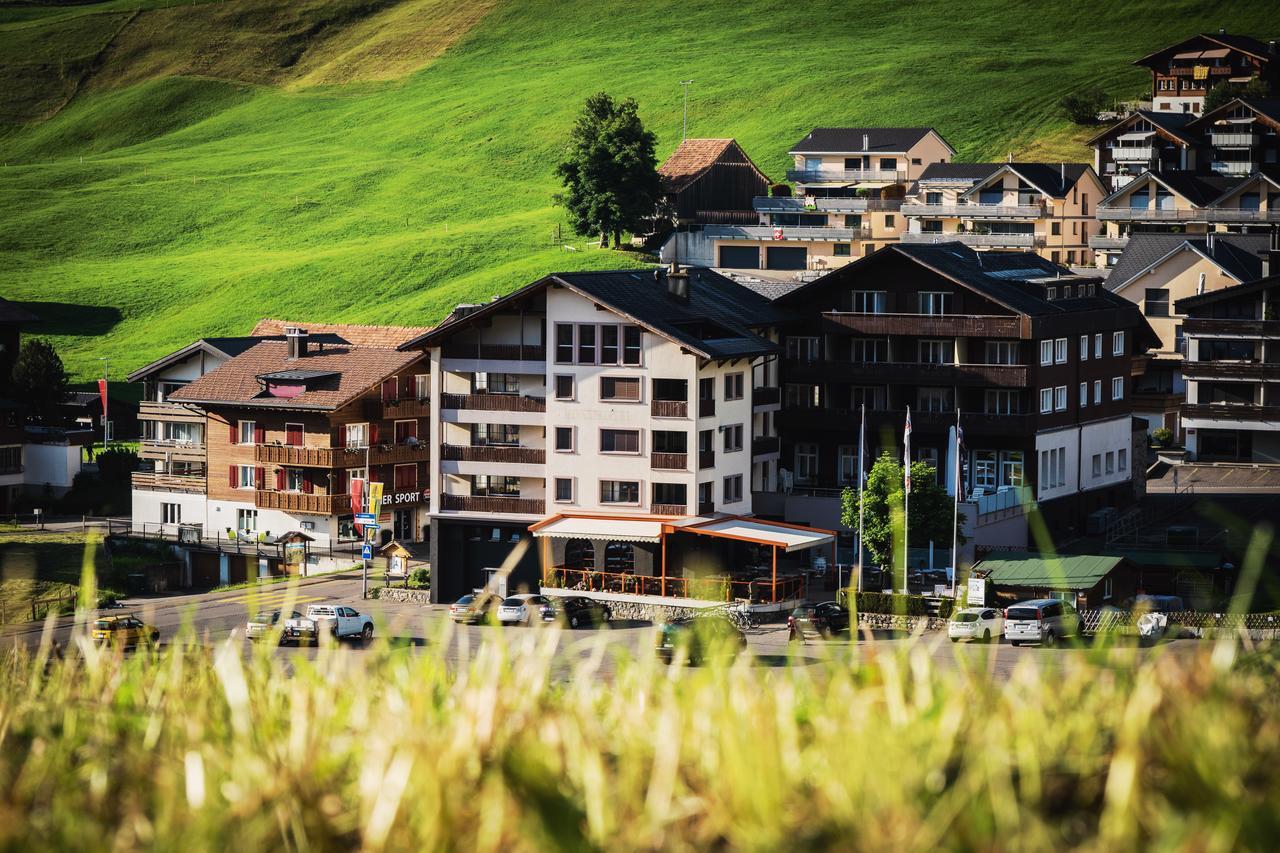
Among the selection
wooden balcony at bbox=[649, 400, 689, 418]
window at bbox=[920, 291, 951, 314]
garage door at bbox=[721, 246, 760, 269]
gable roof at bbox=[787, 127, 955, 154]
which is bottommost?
wooden balcony at bbox=[649, 400, 689, 418]

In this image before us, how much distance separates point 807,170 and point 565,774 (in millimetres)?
169766

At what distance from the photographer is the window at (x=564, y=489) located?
249 ft

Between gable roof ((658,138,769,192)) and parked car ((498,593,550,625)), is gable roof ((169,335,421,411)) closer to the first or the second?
parked car ((498,593,550,625))

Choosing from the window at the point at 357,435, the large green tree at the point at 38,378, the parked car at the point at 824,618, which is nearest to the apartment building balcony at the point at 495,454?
the window at the point at 357,435

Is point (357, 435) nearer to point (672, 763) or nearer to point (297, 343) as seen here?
point (297, 343)

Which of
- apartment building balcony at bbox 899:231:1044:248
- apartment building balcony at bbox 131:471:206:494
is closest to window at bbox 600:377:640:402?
apartment building balcony at bbox 131:471:206:494

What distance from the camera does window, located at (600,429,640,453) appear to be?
75188 mm

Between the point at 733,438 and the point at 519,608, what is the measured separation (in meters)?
13.3

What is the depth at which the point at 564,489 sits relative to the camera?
75.9 meters

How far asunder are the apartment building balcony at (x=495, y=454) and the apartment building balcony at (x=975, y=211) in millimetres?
86488

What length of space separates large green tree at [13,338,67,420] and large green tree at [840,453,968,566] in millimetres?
61326

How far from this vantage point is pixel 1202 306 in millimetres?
97438

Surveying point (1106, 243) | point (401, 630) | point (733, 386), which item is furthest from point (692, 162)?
point (401, 630)

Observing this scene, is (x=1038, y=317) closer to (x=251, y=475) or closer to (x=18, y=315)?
(x=251, y=475)
